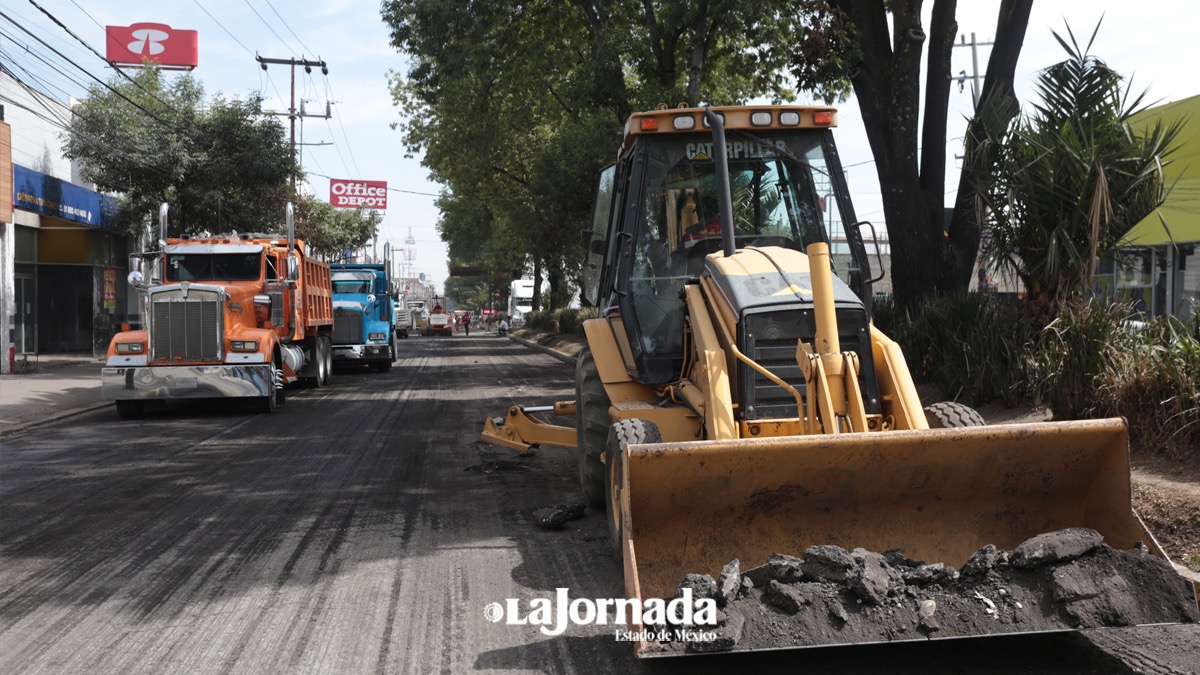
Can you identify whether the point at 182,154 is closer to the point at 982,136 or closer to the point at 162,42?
the point at 162,42

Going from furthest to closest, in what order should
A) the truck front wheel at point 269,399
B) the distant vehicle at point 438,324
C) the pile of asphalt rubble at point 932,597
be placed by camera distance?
the distant vehicle at point 438,324, the truck front wheel at point 269,399, the pile of asphalt rubble at point 932,597

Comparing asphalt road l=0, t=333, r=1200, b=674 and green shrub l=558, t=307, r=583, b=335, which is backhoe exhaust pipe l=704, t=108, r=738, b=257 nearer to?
asphalt road l=0, t=333, r=1200, b=674

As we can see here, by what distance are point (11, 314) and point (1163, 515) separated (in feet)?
82.4

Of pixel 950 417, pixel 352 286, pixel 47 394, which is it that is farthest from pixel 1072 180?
pixel 352 286

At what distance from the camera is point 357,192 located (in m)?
72.2

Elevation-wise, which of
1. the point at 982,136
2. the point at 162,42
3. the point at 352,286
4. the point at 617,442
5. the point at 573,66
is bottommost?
the point at 617,442

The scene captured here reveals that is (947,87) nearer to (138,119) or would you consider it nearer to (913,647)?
(913,647)

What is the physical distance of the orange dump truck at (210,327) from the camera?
15.7 metres

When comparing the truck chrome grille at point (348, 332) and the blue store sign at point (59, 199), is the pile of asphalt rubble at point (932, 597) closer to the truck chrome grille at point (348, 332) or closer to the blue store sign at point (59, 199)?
the truck chrome grille at point (348, 332)

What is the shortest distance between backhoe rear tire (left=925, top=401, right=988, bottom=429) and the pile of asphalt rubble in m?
1.47

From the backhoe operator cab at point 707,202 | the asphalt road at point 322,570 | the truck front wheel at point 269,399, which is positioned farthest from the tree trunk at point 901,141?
the truck front wheel at point 269,399

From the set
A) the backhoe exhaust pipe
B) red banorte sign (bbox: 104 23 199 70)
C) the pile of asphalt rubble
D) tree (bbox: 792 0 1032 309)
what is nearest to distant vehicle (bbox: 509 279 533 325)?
red banorte sign (bbox: 104 23 199 70)

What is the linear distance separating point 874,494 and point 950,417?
119 centimetres

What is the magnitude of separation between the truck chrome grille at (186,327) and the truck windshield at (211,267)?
1854 millimetres
